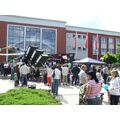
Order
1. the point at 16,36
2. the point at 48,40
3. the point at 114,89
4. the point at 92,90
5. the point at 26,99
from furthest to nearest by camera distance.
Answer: the point at 48,40 → the point at 16,36 → the point at 114,89 → the point at 26,99 → the point at 92,90

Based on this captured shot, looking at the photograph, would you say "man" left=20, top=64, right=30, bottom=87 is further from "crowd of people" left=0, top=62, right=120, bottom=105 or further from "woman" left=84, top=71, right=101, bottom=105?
"woman" left=84, top=71, right=101, bottom=105

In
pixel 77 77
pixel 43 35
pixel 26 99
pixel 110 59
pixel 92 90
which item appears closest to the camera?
pixel 92 90

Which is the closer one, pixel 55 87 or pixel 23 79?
pixel 55 87

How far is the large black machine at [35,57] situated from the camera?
2928 cm

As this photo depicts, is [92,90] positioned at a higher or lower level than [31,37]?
lower

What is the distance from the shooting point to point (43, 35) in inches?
2879

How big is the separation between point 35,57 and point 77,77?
550cm

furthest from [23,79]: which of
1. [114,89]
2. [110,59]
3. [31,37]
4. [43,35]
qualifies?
[43,35]

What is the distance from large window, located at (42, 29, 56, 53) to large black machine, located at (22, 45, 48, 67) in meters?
42.0

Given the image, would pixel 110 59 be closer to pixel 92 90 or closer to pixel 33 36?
pixel 33 36

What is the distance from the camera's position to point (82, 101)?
375 inches

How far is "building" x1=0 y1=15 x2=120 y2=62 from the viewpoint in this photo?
68688mm

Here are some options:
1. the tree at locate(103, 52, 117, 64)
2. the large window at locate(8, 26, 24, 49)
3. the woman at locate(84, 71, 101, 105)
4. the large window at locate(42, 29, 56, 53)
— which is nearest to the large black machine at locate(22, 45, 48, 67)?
the woman at locate(84, 71, 101, 105)
